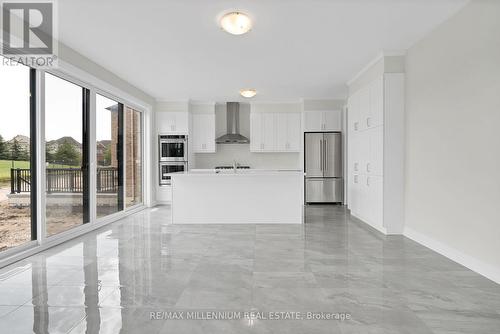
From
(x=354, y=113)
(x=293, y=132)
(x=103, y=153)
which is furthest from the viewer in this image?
(x=293, y=132)

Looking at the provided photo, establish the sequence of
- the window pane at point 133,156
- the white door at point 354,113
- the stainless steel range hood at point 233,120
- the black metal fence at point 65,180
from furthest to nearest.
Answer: the stainless steel range hood at point 233,120 → the window pane at point 133,156 → the white door at point 354,113 → the black metal fence at point 65,180

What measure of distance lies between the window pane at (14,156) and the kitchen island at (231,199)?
214cm

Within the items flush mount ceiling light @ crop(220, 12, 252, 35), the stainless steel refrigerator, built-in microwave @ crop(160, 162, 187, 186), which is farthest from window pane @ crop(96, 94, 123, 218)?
the stainless steel refrigerator

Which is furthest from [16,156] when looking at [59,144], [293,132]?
[293,132]

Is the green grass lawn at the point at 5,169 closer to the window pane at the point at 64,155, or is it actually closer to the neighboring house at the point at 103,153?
the window pane at the point at 64,155

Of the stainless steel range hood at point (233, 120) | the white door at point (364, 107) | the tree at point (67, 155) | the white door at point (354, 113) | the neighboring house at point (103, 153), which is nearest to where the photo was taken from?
the tree at point (67, 155)

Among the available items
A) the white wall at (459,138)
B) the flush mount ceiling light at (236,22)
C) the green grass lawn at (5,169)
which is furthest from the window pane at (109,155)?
the white wall at (459,138)

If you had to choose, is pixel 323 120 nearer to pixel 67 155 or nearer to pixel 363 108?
pixel 363 108

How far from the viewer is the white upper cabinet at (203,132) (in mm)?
Answer: 8008

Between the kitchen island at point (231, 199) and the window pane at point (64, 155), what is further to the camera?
the kitchen island at point (231, 199)

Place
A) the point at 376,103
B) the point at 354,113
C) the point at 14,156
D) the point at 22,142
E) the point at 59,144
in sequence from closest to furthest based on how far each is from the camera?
1. the point at 14,156
2. the point at 22,142
3. the point at 59,144
4. the point at 376,103
5. the point at 354,113

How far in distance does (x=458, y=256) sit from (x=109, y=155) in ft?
17.8

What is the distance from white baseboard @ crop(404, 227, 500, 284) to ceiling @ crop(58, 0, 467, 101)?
8.32 ft

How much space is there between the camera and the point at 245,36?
3891 millimetres
